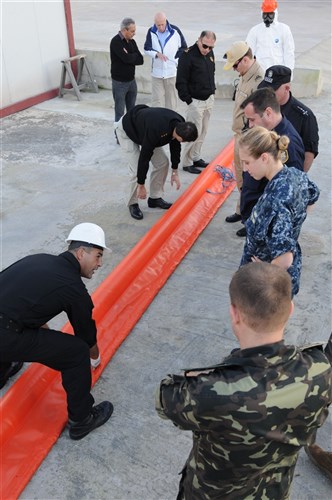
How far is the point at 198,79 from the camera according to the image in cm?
578

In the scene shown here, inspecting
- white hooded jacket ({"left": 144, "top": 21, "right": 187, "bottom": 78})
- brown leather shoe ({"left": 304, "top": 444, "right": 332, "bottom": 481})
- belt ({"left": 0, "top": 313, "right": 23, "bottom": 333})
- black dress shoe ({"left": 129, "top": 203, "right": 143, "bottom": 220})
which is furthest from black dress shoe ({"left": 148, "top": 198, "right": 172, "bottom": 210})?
brown leather shoe ({"left": 304, "top": 444, "right": 332, "bottom": 481})

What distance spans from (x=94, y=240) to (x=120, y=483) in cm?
144

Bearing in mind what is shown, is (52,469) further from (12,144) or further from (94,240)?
(12,144)

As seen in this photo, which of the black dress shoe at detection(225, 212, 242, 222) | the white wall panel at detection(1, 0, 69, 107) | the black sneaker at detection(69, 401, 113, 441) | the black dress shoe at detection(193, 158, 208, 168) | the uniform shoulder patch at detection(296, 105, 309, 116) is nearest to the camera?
the black sneaker at detection(69, 401, 113, 441)

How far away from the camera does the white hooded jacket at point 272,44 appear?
19.9 feet

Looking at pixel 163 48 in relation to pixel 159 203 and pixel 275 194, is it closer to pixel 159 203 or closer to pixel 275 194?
pixel 159 203

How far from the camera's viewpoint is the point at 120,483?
8.94ft

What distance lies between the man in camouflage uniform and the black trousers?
124 cm

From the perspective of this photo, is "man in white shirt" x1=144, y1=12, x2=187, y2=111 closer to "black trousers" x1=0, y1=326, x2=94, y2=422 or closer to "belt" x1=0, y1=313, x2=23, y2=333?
"black trousers" x1=0, y1=326, x2=94, y2=422

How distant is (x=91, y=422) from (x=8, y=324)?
36.0 inches

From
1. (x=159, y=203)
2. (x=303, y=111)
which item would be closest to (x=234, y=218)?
(x=159, y=203)

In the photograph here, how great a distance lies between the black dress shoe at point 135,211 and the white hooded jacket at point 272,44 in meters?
2.65

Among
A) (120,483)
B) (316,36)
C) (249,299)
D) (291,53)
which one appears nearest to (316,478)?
(120,483)

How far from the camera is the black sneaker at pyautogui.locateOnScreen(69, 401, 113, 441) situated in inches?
116
